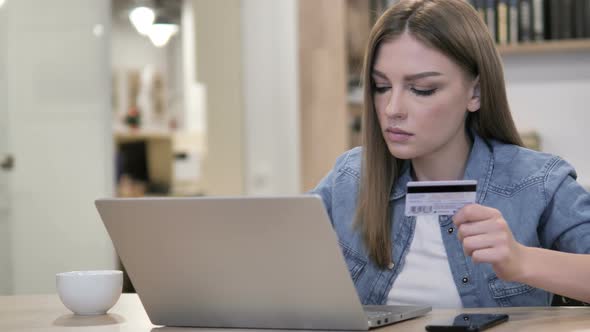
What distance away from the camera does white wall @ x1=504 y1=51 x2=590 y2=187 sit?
3758 millimetres

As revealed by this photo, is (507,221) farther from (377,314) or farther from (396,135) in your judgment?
(377,314)

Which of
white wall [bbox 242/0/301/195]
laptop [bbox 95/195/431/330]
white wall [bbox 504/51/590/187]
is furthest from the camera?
white wall [bbox 242/0/301/195]

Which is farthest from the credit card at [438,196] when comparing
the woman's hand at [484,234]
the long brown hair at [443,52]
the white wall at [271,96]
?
the white wall at [271,96]

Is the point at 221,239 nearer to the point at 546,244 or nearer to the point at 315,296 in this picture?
the point at 315,296

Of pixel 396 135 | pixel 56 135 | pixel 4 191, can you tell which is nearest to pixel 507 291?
pixel 396 135

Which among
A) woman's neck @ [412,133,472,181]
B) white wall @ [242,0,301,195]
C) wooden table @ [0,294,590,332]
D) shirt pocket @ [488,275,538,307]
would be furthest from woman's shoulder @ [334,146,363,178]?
white wall @ [242,0,301,195]

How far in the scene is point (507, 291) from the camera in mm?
1628

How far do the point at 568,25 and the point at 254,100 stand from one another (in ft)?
4.69

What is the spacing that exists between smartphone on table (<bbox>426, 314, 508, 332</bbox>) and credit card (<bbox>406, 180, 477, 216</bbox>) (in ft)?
0.48

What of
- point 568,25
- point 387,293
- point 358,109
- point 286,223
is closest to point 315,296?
point 286,223

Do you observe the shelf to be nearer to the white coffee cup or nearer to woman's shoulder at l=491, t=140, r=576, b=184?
woman's shoulder at l=491, t=140, r=576, b=184

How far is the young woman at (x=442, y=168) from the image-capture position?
1.63 metres

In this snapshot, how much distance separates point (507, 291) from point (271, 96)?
269 cm

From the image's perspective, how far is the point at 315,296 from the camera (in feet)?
3.99
